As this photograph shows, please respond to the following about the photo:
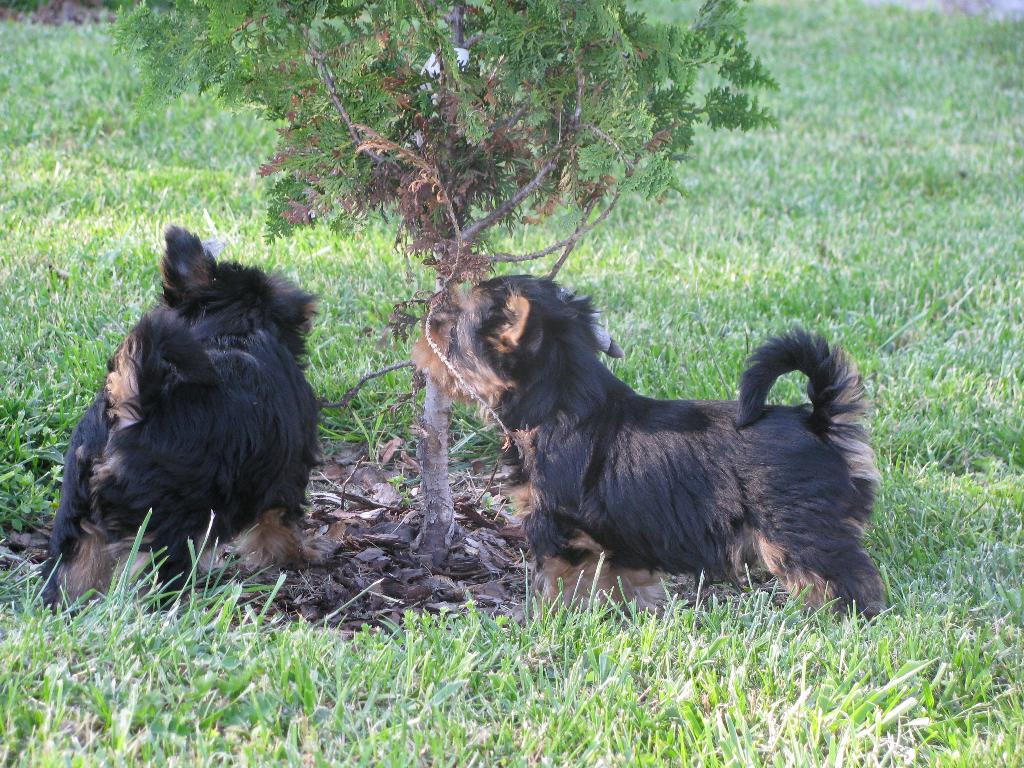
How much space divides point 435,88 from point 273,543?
74.0 inches

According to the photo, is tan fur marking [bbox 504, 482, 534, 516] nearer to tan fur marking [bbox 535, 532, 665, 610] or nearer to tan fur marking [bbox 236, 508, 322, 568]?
tan fur marking [bbox 535, 532, 665, 610]

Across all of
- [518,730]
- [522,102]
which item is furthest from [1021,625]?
[522,102]

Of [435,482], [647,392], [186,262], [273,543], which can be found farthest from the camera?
[647,392]

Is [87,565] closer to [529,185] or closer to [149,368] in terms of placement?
[149,368]

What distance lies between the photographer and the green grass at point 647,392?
3035 mm

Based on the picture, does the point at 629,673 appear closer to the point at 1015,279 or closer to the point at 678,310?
the point at 678,310

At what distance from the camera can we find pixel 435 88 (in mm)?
3875

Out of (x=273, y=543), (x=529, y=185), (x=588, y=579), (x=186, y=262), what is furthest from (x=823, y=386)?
(x=186, y=262)

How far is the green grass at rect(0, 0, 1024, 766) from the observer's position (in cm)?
304

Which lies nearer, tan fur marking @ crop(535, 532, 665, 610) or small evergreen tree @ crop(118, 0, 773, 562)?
small evergreen tree @ crop(118, 0, 773, 562)

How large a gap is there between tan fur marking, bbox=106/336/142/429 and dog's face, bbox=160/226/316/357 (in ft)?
1.88

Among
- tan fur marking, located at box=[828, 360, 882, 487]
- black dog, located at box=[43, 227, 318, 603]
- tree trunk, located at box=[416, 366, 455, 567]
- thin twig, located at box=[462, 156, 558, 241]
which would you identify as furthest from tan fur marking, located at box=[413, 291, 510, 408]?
tan fur marking, located at box=[828, 360, 882, 487]

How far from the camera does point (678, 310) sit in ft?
22.4

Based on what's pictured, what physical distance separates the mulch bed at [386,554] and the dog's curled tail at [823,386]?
0.82 meters
